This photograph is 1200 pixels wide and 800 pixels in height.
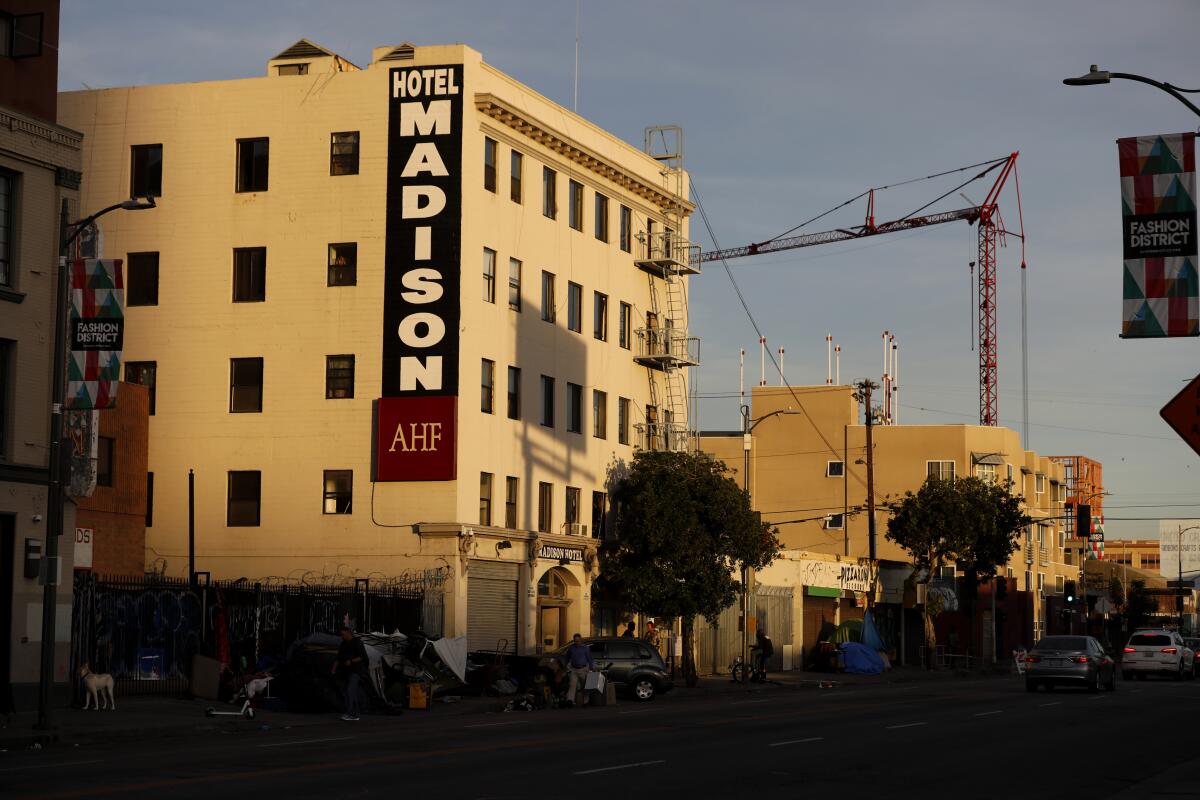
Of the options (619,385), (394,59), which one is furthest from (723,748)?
(619,385)

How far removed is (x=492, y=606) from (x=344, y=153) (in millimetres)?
14376

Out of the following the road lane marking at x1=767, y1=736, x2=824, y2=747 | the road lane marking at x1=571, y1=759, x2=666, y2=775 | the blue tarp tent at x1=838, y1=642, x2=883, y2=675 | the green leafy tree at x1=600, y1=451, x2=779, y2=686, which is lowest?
the blue tarp tent at x1=838, y1=642, x2=883, y2=675

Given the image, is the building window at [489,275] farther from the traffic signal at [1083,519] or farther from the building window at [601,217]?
the traffic signal at [1083,519]

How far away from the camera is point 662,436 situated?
59.4 meters

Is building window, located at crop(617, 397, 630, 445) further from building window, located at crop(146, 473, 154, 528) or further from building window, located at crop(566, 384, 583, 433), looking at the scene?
building window, located at crop(146, 473, 154, 528)

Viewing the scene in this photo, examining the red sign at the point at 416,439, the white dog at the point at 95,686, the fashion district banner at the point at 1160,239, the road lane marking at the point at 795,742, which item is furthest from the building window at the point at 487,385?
the fashion district banner at the point at 1160,239

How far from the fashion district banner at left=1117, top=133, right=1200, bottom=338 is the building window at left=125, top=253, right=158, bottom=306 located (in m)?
35.1

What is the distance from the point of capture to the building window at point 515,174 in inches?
1981

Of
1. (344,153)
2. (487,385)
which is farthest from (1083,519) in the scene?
(344,153)

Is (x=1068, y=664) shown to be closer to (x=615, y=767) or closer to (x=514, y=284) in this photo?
(x=514, y=284)

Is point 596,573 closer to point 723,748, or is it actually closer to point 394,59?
point 394,59

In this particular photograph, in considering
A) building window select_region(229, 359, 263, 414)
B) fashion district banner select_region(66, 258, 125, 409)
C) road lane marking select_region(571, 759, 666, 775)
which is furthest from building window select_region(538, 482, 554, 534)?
road lane marking select_region(571, 759, 666, 775)

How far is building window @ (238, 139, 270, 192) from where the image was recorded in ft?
161

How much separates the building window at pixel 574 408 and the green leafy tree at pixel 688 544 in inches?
122
